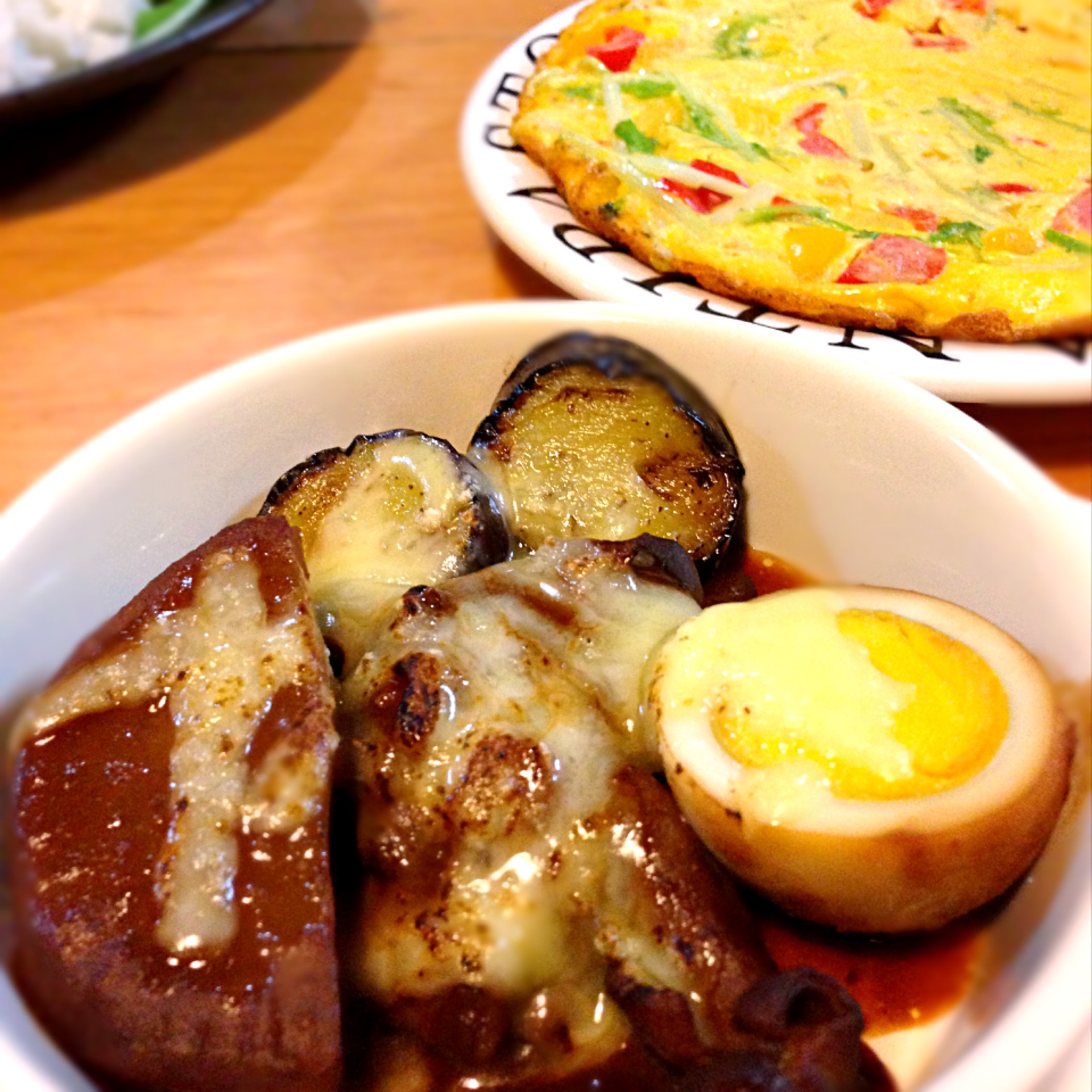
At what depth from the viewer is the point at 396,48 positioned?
1.33 metres

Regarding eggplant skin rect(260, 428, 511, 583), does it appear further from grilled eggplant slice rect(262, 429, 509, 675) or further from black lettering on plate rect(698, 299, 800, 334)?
black lettering on plate rect(698, 299, 800, 334)

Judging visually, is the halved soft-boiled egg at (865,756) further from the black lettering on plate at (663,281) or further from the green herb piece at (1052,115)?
the black lettering on plate at (663,281)

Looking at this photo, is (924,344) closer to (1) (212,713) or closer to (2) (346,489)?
(2) (346,489)

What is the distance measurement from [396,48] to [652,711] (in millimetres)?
1211

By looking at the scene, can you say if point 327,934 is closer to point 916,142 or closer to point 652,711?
point 652,711

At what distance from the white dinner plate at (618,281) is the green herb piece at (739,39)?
0.48 ft

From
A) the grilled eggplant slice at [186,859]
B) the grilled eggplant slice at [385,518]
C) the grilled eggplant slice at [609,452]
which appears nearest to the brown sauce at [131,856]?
the grilled eggplant slice at [186,859]

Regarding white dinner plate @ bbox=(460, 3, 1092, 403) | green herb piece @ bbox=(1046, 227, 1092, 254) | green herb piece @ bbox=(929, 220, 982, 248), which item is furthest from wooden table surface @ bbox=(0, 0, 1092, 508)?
green herb piece @ bbox=(929, 220, 982, 248)

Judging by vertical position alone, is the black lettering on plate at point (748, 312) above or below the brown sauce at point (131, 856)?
below

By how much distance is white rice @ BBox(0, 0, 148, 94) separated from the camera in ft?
3.95

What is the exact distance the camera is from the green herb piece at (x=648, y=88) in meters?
1.15

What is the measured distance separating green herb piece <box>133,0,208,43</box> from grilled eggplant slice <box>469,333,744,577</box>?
109cm

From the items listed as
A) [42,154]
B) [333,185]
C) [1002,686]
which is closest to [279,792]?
[1002,686]

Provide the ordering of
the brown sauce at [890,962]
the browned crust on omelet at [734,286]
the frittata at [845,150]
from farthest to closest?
1. the browned crust on omelet at [734,286]
2. the frittata at [845,150]
3. the brown sauce at [890,962]
